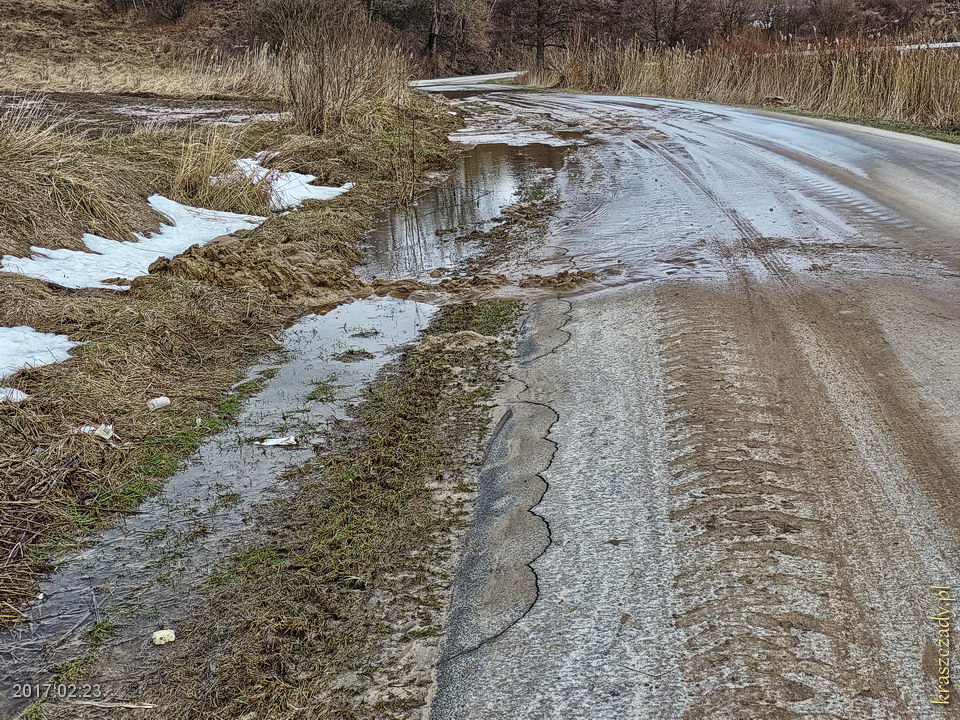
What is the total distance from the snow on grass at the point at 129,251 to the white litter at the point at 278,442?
9.46ft

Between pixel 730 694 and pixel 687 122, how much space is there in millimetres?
13989

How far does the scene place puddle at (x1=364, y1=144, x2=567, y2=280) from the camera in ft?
23.8

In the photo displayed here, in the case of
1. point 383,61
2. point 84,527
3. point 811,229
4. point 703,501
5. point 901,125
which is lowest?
point 84,527

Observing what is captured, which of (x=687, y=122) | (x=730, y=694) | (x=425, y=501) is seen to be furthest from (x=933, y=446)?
(x=687, y=122)

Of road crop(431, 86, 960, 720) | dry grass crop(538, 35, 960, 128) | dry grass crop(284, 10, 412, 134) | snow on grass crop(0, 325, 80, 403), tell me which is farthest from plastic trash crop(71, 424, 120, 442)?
dry grass crop(538, 35, 960, 128)

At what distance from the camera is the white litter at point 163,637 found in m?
2.61

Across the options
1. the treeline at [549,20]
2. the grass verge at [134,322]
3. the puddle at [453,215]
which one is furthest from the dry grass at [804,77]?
the grass verge at [134,322]

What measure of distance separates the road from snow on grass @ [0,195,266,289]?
3470mm

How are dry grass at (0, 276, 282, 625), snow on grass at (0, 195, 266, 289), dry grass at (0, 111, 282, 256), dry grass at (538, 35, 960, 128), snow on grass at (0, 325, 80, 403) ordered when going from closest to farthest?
dry grass at (0, 276, 282, 625)
snow on grass at (0, 325, 80, 403)
snow on grass at (0, 195, 266, 289)
dry grass at (0, 111, 282, 256)
dry grass at (538, 35, 960, 128)

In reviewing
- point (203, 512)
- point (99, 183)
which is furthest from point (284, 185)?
point (203, 512)

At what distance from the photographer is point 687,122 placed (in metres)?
14.8

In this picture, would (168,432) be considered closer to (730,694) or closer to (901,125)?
(730,694)

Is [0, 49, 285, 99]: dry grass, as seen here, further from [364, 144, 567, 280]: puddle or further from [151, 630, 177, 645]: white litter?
[151, 630, 177, 645]: white litter
